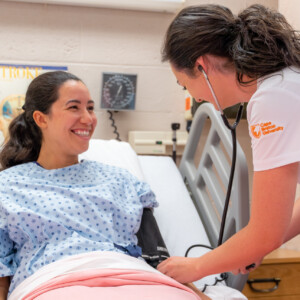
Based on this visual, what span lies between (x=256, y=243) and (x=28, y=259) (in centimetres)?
78

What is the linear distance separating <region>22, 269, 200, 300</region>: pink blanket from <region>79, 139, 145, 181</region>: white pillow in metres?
0.93

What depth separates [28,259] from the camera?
4.60 feet

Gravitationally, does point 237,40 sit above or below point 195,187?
above

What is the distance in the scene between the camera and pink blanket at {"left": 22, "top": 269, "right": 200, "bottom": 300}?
41.6 inches

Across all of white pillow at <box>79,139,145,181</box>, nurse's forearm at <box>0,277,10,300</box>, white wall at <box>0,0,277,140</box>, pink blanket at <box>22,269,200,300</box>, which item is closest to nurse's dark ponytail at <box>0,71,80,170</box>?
white pillow at <box>79,139,145,181</box>

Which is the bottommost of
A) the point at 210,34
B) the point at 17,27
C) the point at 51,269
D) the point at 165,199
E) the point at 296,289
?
the point at 296,289

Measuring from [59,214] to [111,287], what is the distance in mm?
435

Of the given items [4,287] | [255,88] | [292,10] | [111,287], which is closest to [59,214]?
[4,287]

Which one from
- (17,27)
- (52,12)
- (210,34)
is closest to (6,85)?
(17,27)

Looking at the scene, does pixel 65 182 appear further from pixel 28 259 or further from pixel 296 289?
pixel 296 289

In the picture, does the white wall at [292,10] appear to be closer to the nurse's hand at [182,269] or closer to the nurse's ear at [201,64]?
the nurse's ear at [201,64]

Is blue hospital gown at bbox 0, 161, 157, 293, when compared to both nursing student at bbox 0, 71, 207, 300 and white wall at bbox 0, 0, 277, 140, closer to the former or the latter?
nursing student at bbox 0, 71, 207, 300

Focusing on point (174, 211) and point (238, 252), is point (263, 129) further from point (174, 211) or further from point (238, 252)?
point (174, 211)

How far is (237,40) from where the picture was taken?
1057mm
